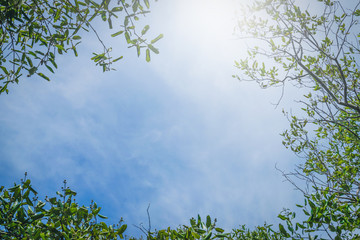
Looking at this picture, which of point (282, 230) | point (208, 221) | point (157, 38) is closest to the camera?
point (208, 221)

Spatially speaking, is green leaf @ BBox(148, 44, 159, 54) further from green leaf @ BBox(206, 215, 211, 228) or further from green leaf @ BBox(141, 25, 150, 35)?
green leaf @ BBox(206, 215, 211, 228)

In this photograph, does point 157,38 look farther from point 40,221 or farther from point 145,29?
point 40,221

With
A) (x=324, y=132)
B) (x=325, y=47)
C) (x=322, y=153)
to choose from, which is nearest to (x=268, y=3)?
(x=325, y=47)

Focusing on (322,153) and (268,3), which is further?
(322,153)

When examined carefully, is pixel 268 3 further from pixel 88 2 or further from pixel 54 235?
pixel 54 235

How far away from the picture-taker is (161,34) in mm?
3064

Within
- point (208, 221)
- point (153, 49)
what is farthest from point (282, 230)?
point (153, 49)

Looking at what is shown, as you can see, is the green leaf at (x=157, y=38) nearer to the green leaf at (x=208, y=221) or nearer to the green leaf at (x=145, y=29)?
the green leaf at (x=145, y=29)

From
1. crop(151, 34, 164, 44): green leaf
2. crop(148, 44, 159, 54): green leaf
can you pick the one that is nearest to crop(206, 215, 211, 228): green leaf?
crop(148, 44, 159, 54): green leaf

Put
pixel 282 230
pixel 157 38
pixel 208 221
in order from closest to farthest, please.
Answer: pixel 208 221 → pixel 157 38 → pixel 282 230

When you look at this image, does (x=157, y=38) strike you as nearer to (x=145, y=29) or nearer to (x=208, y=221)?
(x=145, y=29)

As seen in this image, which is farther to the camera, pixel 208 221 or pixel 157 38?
pixel 157 38

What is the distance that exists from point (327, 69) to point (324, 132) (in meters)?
2.75

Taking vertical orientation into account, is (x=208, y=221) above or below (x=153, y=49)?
below
